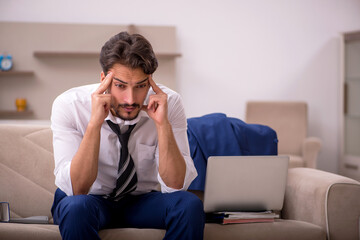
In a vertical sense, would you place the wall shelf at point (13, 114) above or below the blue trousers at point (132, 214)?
above

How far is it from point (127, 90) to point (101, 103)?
111mm

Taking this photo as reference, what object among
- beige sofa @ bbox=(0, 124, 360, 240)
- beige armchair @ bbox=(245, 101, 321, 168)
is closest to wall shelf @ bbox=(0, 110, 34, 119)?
beige armchair @ bbox=(245, 101, 321, 168)

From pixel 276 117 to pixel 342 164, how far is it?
1.01m

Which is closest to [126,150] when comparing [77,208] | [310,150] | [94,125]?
[94,125]

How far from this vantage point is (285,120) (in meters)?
4.57

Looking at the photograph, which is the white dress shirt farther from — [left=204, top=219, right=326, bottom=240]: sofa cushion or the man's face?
[left=204, top=219, right=326, bottom=240]: sofa cushion

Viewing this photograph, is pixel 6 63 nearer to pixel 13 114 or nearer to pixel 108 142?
pixel 13 114

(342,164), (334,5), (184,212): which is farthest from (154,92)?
(334,5)

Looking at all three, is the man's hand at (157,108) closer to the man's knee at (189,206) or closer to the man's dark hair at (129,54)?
the man's dark hair at (129,54)

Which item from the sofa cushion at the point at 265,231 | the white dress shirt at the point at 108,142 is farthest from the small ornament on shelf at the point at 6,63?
the sofa cushion at the point at 265,231

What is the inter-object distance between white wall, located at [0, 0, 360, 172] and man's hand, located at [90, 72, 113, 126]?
3210 mm

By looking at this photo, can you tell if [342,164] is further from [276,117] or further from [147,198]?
[147,198]

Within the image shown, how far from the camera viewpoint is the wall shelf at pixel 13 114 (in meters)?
4.38

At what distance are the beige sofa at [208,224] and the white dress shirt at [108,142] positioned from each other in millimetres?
221
